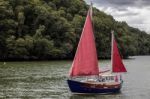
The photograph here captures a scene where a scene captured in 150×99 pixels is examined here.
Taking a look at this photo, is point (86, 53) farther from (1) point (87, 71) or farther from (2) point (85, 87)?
(2) point (85, 87)

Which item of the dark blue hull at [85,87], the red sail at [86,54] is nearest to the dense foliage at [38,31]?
the red sail at [86,54]

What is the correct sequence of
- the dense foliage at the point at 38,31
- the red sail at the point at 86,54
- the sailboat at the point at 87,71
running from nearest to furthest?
the sailboat at the point at 87,71, the red sail at the point at 86,54, the dense foliage at the point at 38,31

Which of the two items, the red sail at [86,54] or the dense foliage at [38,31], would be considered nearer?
the red sail at [86,54]

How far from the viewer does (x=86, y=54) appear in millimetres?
58219

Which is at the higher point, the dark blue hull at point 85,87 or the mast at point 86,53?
the mast at point 86,53

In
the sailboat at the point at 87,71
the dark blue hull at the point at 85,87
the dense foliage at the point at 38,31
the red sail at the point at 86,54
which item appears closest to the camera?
the dark blue hull at the point at 85,87

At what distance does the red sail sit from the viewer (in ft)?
189

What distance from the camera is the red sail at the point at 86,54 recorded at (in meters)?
57.5

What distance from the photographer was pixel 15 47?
14600cm

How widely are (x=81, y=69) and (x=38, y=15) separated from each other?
107 metres

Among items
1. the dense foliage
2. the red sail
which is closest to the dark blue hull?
the red sail

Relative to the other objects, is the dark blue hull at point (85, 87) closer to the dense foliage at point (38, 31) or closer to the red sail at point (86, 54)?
the red sail at point (86, 54)

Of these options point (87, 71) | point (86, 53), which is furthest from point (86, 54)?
point (87, 71)

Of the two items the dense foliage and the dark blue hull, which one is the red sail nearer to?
the dark blue hull
